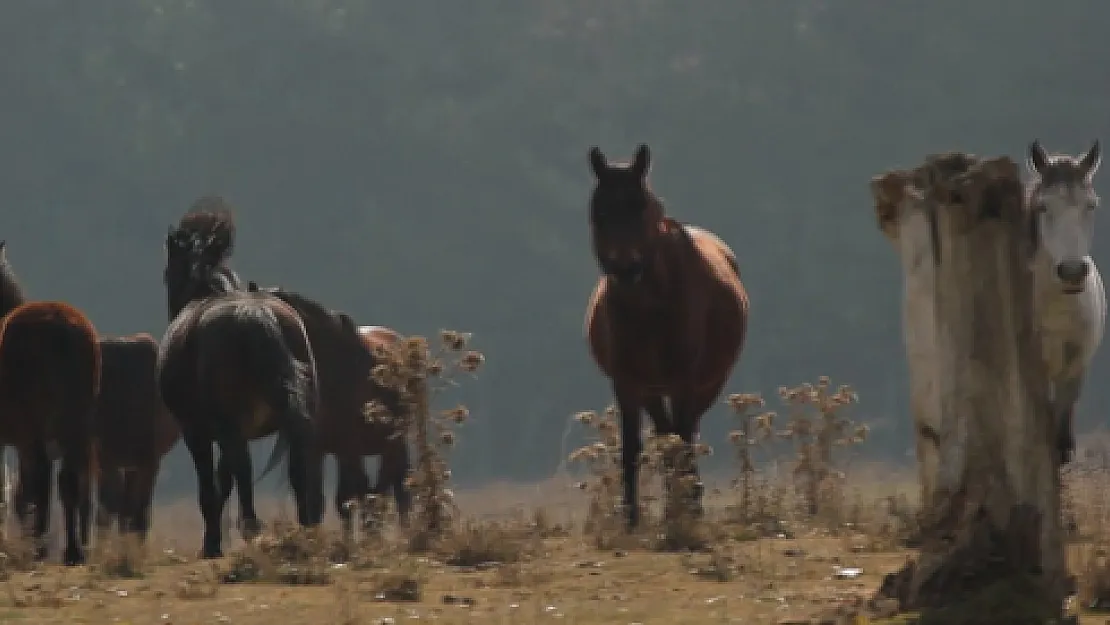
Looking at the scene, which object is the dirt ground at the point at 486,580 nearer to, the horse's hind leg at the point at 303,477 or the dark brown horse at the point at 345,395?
the horse's hind leg at the point at 303,477

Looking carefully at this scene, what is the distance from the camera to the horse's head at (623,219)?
13.7m

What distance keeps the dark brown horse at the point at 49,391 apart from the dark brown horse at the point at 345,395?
4323 millimetres

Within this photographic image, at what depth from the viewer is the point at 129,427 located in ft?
62.8

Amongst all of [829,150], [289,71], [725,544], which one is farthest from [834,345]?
[725,544]

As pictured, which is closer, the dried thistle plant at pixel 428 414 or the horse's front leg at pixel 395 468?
the dried thistle plant at pixel 428 414

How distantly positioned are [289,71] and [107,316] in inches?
1721

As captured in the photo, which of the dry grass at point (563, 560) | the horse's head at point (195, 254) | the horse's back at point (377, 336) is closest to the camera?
the dry grass at point (563, 560)

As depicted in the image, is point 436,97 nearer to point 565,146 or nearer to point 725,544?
point 565,146

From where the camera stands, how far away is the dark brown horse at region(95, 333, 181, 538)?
747 inches

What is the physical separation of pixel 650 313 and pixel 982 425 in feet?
20.2

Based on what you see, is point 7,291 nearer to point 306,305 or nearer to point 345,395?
point 306,305

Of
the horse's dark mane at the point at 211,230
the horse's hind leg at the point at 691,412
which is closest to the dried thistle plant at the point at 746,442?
the horse's hind leg at the point at 691,412

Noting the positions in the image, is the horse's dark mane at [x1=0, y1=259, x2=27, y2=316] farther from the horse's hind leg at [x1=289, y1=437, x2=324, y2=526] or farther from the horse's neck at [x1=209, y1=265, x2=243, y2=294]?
the horse's hind leg at [x1=289, y1=437, x2=324, y2=526]

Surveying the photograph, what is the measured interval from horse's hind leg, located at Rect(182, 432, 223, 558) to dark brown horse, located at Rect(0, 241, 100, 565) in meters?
0.75
